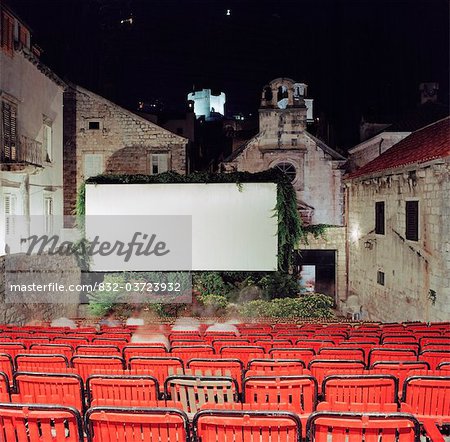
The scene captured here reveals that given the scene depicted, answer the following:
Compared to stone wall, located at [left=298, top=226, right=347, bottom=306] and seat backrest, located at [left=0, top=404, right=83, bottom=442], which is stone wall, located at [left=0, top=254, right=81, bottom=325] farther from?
stone wall, located at [left=298, top=226, right=347, bottom=306]

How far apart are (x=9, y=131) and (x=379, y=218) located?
11.7 meters

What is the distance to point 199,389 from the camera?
3404mm

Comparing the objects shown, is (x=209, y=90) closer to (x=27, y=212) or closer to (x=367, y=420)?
(x=27, y=212)

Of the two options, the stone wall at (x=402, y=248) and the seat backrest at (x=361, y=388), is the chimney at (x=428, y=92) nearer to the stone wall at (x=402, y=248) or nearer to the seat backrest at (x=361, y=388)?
the stone wall at (x=402, y=248)

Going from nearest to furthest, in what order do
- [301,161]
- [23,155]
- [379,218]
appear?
[23,155] < [379,218] < [301,161]

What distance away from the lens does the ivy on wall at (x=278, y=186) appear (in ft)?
49.8

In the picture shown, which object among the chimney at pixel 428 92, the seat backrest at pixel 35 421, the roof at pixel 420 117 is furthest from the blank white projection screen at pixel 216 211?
the seat backrest at pixel 35 421

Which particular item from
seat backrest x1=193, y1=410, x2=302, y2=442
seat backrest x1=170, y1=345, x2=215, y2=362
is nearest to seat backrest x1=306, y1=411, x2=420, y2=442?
seat backrest x1=193, y1=410, x2=302, y2=442

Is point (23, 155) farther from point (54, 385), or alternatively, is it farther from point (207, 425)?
point (207, 425)

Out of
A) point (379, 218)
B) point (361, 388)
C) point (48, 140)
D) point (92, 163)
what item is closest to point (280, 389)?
point (361, 388)

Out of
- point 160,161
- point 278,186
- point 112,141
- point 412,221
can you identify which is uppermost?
point 112,141

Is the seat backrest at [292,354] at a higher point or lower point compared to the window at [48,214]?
lower

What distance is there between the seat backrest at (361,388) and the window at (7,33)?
1292cm

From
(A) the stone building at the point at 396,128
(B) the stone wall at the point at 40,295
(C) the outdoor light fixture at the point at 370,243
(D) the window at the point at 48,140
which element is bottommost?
(B) the stone wall at the point at 40,295
